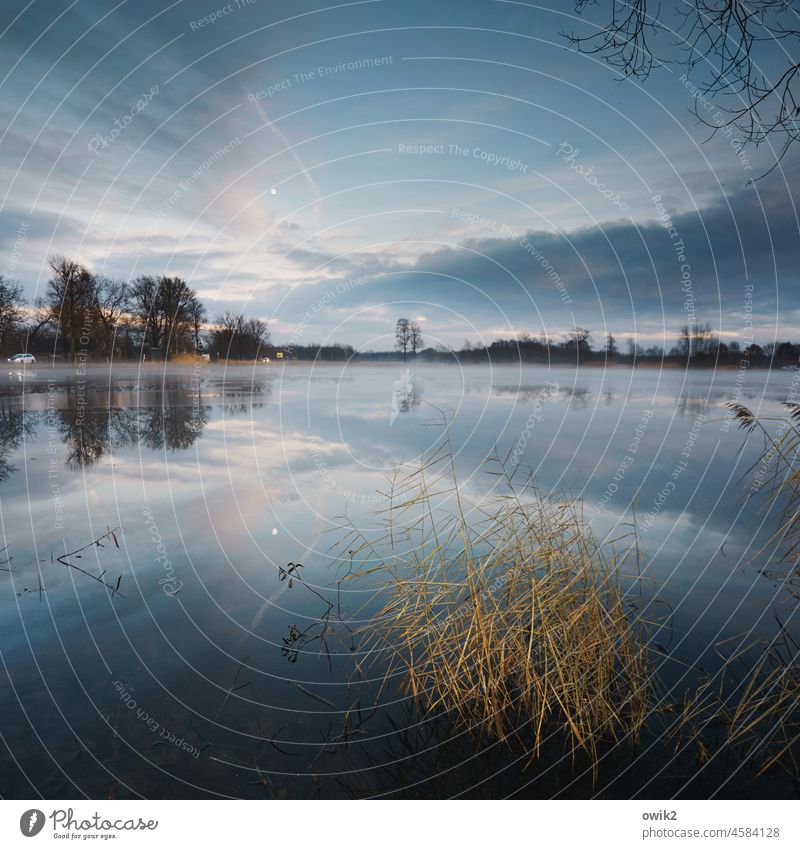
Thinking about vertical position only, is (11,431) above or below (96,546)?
above

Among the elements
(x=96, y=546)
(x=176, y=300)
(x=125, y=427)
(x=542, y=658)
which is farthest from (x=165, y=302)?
(x=542, y=658)

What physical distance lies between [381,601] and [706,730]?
158 inches

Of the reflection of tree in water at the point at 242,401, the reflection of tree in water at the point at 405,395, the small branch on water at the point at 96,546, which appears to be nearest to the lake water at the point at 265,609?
the small branch on water at the point at 96,546

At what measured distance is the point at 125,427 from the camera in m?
20.7

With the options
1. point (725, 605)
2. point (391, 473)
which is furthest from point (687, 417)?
point (725, 605)

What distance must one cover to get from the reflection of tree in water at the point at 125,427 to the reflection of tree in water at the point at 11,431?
1092mm

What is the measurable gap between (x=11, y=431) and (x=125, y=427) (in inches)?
142

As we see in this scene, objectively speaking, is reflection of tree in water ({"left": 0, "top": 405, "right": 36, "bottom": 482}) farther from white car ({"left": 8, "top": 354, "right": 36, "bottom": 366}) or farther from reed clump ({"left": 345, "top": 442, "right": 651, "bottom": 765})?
reed clump ({"left": 345, "top": 442, "right": 651, "bottom": 765})

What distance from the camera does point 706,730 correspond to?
4.88 m

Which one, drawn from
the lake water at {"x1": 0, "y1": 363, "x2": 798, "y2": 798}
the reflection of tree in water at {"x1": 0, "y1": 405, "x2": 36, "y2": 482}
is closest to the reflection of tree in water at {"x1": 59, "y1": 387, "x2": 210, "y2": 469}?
the lake water at {"x1": 0, "y1": 363, "x2": 798, "y2": 798}

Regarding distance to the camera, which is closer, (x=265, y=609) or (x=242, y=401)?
(x=265, y=609)

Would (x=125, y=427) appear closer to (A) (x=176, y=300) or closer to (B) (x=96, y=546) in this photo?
(A) (x=176, y=300)

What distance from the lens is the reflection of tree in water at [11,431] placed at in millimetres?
13934
